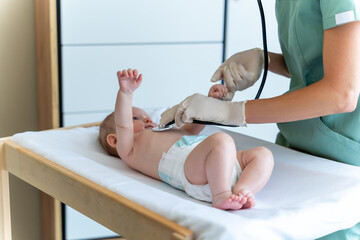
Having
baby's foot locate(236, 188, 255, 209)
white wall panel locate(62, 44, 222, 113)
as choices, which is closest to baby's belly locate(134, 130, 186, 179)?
baby's foot locate(236, 188, 255, 209)

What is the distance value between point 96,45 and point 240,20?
2.47ft

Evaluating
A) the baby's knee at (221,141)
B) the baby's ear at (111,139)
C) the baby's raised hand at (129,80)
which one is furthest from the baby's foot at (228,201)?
the baby's ear at (111,139)

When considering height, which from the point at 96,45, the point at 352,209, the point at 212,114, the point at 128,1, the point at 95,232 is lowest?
the point at 95,232

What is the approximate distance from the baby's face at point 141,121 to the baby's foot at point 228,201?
52cm

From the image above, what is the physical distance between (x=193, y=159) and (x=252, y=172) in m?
0.15

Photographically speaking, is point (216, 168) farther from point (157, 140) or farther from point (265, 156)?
point (157, 140)

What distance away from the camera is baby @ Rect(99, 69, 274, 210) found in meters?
1.28

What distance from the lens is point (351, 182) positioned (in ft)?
4.38

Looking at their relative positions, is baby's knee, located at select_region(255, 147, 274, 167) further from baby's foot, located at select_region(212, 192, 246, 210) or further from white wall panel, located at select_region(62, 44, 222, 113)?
white wall panel, located at select_region(62, 44, 222, 113)

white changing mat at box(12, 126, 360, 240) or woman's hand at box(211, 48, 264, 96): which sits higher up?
woman's hand at box(211, 48, 264, 96)

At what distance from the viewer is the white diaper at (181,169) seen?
135 centimetres

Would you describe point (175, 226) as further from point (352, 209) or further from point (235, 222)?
point (352, 209)

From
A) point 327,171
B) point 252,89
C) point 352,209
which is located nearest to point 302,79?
point 327,171

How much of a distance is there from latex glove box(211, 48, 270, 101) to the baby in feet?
0.11
